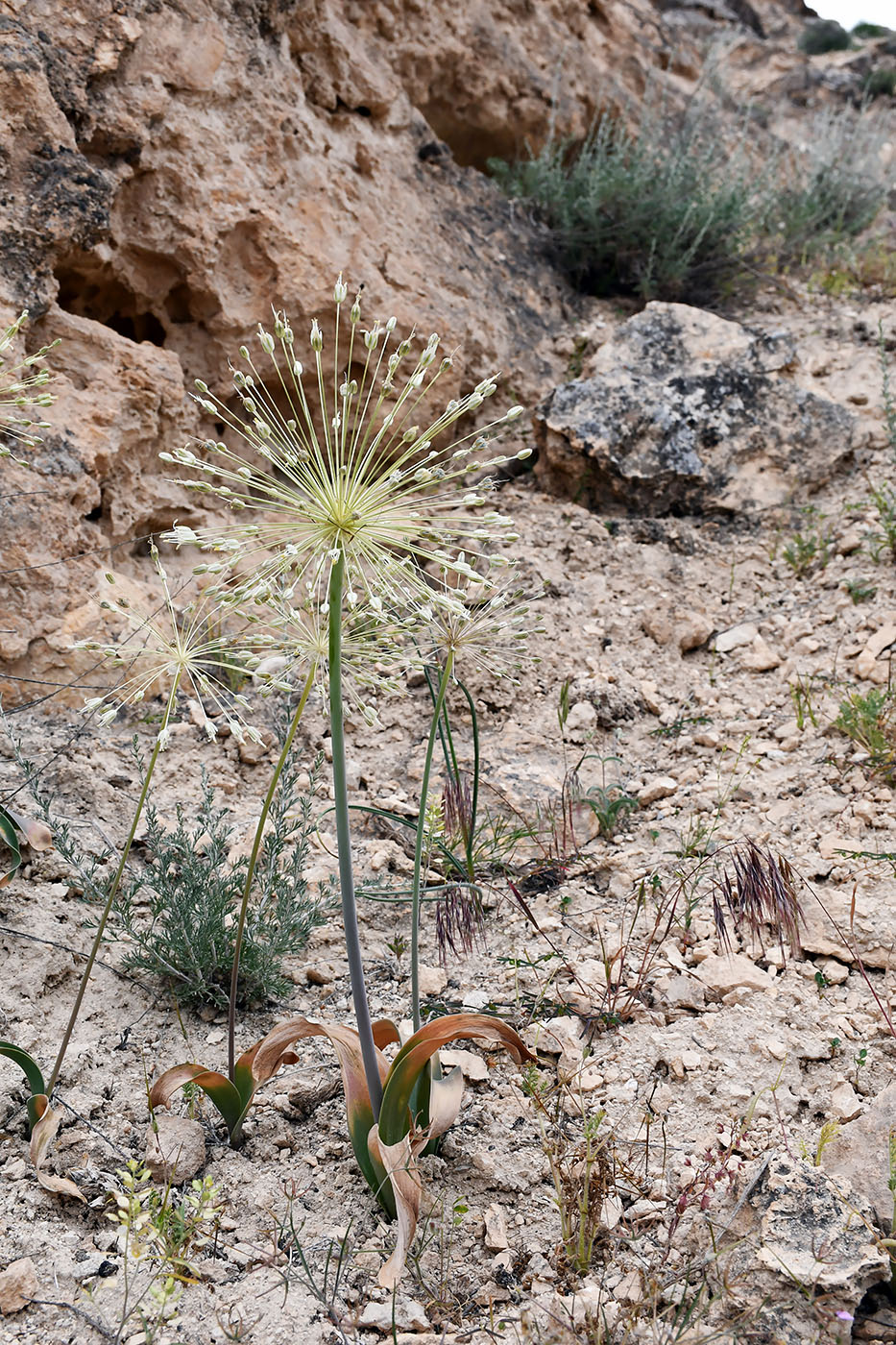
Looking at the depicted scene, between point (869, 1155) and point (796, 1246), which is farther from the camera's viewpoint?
point (869, 1155)

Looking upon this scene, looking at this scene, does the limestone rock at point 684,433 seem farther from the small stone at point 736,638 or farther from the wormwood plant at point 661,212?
the wormwood plant at point 661,212

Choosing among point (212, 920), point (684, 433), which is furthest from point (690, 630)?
point (212, 920)

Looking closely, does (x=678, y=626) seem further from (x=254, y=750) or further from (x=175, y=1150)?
(x=175, y=1150)

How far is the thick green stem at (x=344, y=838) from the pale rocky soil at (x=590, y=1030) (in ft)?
1.41

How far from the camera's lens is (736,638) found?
4.07 metres

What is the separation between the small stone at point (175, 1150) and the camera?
200cm

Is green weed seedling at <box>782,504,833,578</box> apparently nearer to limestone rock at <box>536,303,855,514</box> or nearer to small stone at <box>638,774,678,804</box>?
Answer: limestone rock at <box>536,303,855,514</box>

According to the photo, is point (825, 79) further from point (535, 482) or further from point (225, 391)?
point (225, 391)

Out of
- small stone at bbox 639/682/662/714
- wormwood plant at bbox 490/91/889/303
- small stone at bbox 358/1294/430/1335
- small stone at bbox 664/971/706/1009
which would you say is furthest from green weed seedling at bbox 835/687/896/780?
wormwood plant at bbox 490/91/889/303

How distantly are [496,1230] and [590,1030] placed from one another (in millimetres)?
→ 607

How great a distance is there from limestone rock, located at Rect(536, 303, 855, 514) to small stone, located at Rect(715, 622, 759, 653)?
821 mm

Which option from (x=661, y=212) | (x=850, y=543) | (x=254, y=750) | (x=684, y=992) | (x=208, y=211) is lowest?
(x=254, y=750)

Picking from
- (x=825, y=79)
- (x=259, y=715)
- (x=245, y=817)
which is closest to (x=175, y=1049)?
(x=245, y=817)

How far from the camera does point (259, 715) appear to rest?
12.0ft
